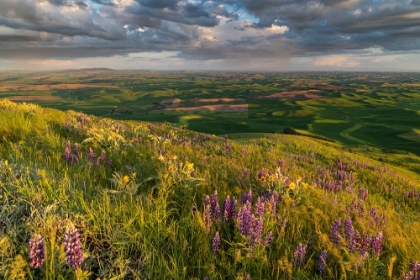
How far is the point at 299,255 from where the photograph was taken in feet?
8.49

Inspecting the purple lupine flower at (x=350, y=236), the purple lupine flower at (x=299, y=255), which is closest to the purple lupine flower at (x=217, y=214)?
the purple lupine flower at (x=299, y=255)

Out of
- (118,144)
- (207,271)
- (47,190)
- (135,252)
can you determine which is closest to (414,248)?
(207,271)

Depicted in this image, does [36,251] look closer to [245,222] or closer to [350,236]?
[245,222]

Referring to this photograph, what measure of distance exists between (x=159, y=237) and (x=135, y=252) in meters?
0.29

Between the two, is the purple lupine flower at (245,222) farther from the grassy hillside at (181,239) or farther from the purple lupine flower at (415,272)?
the purple lupine flower at (415,272)

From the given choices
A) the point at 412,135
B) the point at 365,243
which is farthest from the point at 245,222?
the point at 412,135

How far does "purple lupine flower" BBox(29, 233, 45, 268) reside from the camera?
6.38ft

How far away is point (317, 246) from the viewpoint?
2900mm

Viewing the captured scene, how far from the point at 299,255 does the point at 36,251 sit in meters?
2.21

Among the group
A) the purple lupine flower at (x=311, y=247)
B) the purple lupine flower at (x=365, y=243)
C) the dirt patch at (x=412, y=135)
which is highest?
the purple lupine flower at (x=365, y=243)

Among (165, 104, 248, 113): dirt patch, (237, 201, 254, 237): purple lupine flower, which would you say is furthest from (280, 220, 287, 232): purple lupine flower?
(165, 104, 248, 113): dirt patch

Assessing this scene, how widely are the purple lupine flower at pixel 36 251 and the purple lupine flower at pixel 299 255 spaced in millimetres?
2106

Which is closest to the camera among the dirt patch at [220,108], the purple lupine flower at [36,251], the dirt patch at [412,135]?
the purple lupine flower at [36,251]

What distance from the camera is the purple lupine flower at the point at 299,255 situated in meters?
2.53
